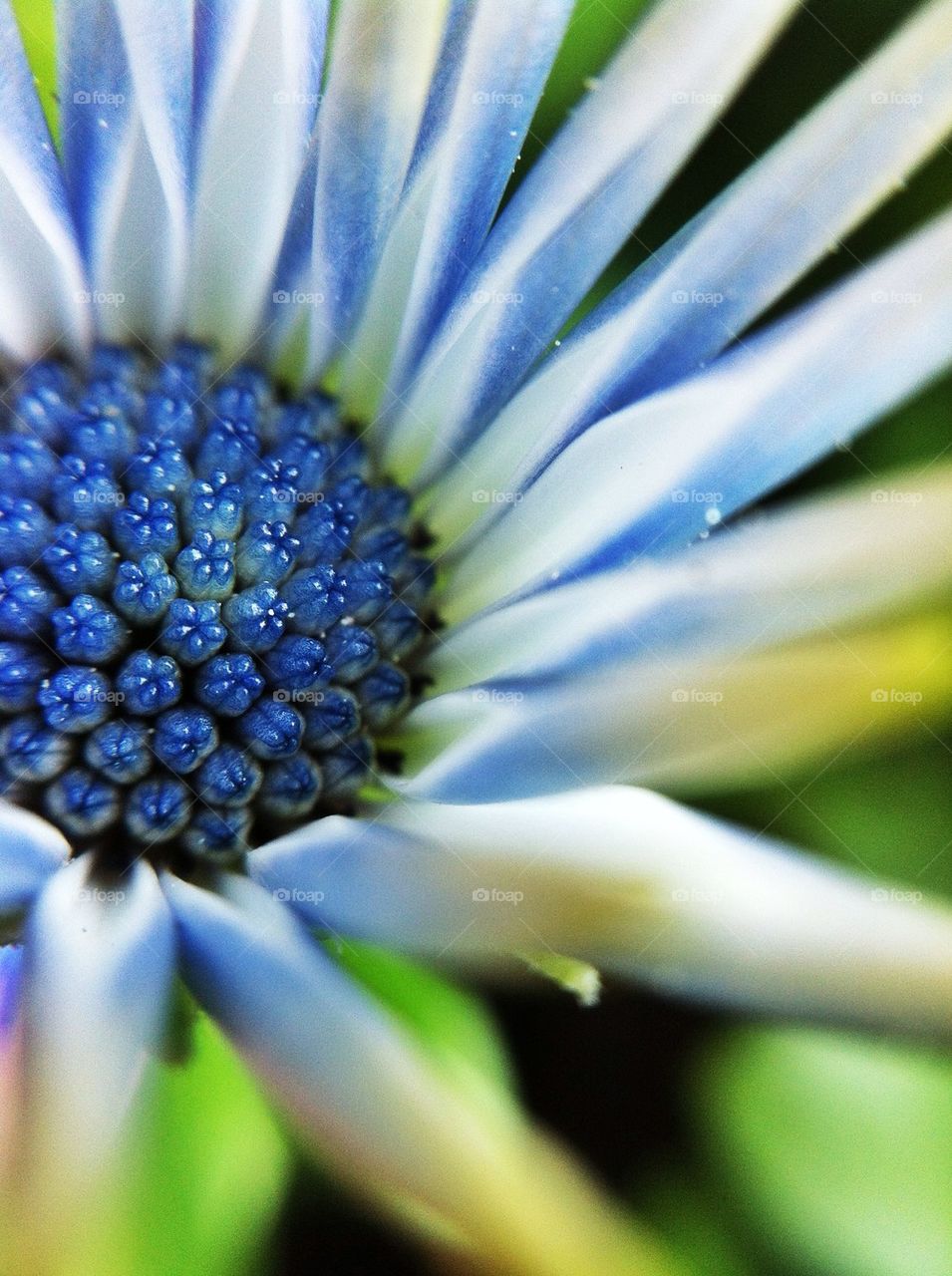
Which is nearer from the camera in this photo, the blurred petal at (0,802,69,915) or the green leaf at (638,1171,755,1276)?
the blurred petal at (0,802,69,915)

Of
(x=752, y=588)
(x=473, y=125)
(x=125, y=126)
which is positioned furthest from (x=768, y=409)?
(x=125, y=126)

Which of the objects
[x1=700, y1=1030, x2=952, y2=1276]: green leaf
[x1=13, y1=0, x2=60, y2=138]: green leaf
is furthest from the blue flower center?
[x1=700, y1=1030, x2=952, y2=1276]: green leaf

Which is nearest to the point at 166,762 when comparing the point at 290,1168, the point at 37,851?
the point at 37,851

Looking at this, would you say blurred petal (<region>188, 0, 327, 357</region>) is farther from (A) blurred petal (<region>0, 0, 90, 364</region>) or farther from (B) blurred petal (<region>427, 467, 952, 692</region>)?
(B) blurred petal (<region>427, 467, 952, 692</region>)

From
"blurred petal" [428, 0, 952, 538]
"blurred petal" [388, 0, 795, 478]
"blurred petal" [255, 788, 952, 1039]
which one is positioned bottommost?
"blurred petal" [255, 788, 952, 1039]

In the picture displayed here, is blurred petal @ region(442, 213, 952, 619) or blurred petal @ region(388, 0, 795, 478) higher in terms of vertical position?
blurred petal @ region(388, 0, 795, 478)

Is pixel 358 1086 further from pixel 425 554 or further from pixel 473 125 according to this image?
pixel 473 125
